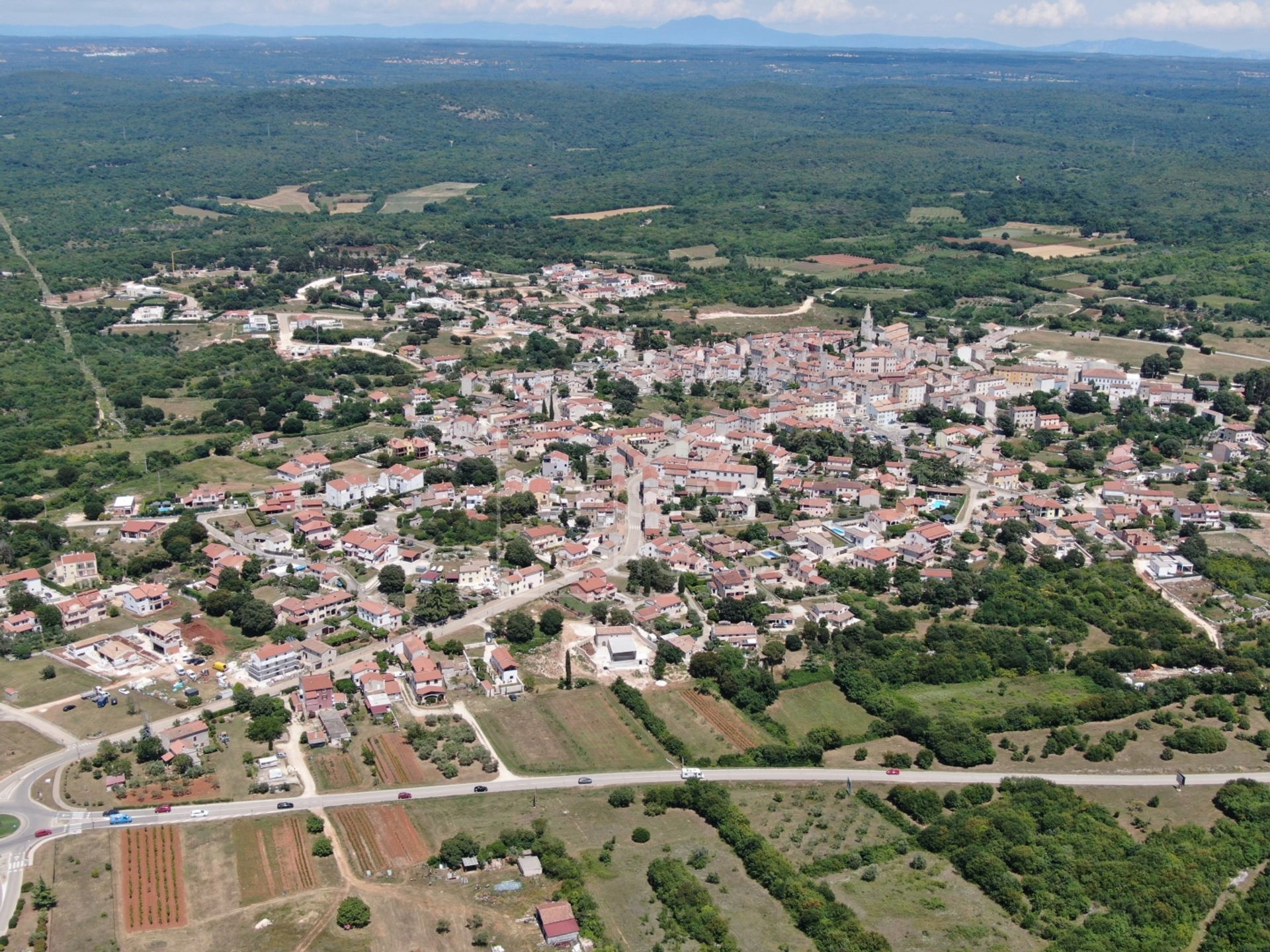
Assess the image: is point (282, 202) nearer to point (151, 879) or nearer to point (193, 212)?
point (193, 212)

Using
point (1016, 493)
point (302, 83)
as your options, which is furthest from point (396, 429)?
point (302, 83)

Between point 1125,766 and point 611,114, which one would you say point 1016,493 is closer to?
point 1125,766

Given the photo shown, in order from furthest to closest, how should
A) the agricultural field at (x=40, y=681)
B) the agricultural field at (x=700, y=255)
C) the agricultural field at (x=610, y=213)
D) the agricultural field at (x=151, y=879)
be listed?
the agricultural field at (x=610, y=213)
the agricultural field at (x=700, y=255)
the agricultural field at (x=40, y=681)
the agricultural field at (x=151, y=879)

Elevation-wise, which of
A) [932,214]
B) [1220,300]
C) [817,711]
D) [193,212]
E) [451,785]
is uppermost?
[932,214]

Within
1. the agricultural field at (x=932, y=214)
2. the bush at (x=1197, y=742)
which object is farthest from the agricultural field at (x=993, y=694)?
the agricultural field at (x=932, y=214)

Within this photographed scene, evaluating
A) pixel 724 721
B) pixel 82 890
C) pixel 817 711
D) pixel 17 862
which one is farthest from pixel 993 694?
pixel 17 862

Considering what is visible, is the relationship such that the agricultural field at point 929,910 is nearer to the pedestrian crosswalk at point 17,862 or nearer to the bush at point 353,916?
the bush at point 353,916
